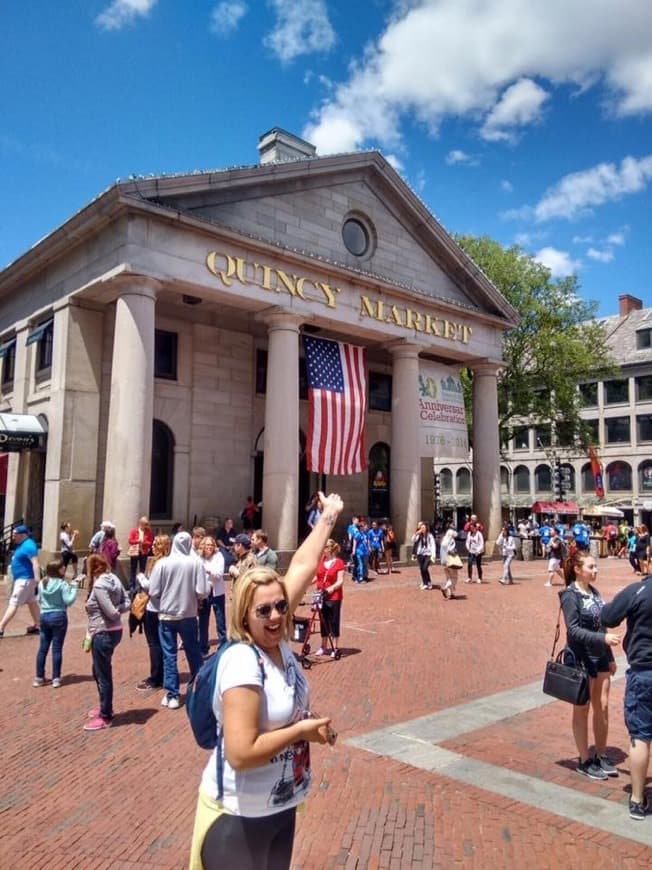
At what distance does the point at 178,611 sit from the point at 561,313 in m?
32.5

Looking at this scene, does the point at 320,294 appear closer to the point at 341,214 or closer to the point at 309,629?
the point at 341,214

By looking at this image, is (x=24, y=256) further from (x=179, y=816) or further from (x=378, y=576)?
(x=179, y=816)

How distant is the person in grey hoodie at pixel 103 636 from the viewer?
6820mm

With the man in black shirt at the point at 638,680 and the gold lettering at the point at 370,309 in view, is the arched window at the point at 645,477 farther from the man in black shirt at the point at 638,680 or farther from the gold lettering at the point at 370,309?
the man in black shirt at the point at 638,680

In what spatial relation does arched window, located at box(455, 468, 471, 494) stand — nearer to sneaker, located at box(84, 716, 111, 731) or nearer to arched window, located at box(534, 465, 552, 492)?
arched window, located at box(534, 465, 552, 492)

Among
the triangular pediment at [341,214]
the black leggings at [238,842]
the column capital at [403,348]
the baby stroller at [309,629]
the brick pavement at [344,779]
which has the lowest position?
the brick pavement at [344,779]

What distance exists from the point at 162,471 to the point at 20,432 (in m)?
4.53

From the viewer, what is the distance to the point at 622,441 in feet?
165

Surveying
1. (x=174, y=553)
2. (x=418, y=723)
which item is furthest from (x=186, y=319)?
(x=418, y=723)

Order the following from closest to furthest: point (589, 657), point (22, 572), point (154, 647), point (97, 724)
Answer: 1. point (589, 657)
2. point (97, 724)
3. point (154, 647)
4. point (22, 572)

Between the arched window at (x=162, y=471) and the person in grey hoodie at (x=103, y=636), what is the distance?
1437 centimetres

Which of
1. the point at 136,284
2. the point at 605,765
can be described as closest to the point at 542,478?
the point at 136,284

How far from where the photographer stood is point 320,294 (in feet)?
69.0

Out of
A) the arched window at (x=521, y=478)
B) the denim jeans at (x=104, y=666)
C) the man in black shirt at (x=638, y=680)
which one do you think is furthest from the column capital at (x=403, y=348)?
the arched window at (x=521, y=478)
